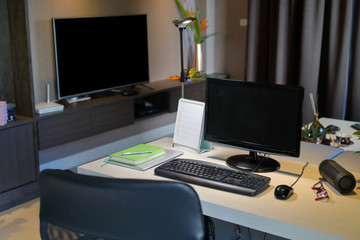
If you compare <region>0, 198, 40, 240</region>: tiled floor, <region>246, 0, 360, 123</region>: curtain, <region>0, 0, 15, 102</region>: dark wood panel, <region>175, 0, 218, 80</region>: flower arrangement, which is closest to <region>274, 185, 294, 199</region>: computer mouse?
<region>0, 198, 40, 240</region>: tiled floor

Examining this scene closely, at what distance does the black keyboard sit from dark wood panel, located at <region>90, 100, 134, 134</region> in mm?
2096

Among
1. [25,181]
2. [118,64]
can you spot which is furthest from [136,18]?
[25,181]

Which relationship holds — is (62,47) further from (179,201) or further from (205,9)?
(179,201)

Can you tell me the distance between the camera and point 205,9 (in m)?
5.64

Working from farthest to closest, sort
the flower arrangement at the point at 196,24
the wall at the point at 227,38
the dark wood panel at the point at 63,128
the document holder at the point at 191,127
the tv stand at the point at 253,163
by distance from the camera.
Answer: the wall at the point at 227,38, the flower arrangement at the point at 196,24, the dark wood panel at the point at 63,128, the document holder at the point at 191,127, the tv stand at the point at 253,163

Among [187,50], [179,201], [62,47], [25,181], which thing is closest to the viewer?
[179,201]

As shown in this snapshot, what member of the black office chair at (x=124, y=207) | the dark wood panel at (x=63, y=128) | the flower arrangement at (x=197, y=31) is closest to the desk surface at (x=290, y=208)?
the black office chair at (x=124, y=207)

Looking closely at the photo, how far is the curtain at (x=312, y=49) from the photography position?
466 cm

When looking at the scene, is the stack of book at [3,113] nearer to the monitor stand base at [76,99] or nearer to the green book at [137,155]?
the monitor stand base at [76,99]

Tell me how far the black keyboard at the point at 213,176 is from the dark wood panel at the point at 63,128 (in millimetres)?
1827

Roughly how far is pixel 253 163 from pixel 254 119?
0.74 feet

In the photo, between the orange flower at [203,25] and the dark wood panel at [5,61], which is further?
the orange flower at [203,25]

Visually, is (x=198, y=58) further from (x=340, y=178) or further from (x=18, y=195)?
(x=340, y=178)

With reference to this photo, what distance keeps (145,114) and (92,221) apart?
3.57 metres
